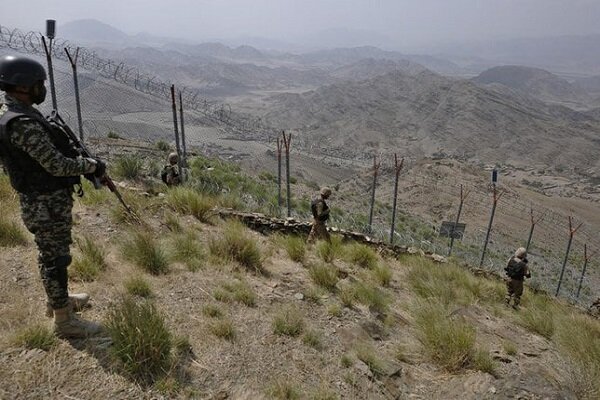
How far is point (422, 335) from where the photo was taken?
5363 mm

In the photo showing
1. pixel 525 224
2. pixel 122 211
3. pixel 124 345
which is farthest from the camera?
pixel 525 224

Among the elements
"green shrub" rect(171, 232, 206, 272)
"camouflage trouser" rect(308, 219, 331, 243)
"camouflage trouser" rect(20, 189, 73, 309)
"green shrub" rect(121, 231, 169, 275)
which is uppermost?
"camouflage trouser" rect(20, 189, 73, 309)

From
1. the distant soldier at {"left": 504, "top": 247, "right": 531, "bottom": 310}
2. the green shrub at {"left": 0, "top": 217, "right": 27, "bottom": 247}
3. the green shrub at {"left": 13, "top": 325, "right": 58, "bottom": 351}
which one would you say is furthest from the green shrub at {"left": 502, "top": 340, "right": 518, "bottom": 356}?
the green shrub at {"left": 0, "top": 217, "right": 27, "bottom": 247}

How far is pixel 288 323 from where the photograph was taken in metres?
4.99

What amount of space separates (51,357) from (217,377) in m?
1.36

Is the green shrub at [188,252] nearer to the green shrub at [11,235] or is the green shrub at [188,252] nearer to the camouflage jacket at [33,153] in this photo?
the green shrub at [11,235]

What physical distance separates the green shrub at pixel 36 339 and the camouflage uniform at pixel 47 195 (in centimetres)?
25

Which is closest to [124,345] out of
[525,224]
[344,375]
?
[344,375]

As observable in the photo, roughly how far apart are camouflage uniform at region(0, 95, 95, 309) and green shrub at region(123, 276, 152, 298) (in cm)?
118

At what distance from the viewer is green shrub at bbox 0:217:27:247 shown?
18.3 feet

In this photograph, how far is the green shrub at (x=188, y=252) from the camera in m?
6.03

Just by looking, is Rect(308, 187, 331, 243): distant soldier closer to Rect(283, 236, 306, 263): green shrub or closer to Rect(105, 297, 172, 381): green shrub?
Rect(283, 236, 306, 263): green shrub

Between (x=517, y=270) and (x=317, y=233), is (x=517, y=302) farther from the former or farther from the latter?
(x=317, y=233)

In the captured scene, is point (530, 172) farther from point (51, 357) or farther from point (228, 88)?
point (228, 88)
